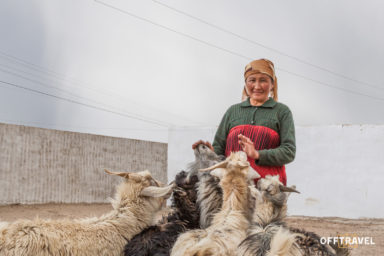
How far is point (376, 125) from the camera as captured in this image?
15109 millimetres

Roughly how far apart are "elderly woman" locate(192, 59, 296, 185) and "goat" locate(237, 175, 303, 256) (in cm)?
17

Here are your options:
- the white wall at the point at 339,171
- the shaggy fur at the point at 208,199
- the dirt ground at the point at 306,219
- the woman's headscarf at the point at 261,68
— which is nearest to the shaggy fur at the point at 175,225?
the shaggy fur at the point at 208,199

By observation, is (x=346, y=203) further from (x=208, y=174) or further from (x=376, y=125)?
(x=208, y=174)

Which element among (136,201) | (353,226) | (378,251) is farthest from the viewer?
(353,226)

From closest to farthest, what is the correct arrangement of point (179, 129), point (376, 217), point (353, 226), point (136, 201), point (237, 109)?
1. point (237, 109)
2. point (136, 201)
3. point (353, 226)
4. point (376, 217)
5. point (179, 129)

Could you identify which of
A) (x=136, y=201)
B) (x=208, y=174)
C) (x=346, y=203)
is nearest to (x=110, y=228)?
(x=136, y=201)

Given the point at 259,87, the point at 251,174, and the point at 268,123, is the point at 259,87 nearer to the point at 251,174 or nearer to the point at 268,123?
the point at 268,123

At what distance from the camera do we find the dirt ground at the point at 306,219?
11.3m

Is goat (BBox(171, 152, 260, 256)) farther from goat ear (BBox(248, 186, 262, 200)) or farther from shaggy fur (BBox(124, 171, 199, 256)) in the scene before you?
shaggy fur (BBox(124, 171, 199, 256))

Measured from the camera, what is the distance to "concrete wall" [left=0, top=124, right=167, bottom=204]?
14.4 m

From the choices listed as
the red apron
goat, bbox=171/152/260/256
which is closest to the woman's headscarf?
the red apron

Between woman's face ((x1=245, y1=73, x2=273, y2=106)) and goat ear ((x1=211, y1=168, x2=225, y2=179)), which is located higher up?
woman's face ((x1=245, y1=73, x2=273, y2=106))

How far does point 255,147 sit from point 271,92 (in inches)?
26.7

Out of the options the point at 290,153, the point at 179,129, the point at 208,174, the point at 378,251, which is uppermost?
the point at 179,129
